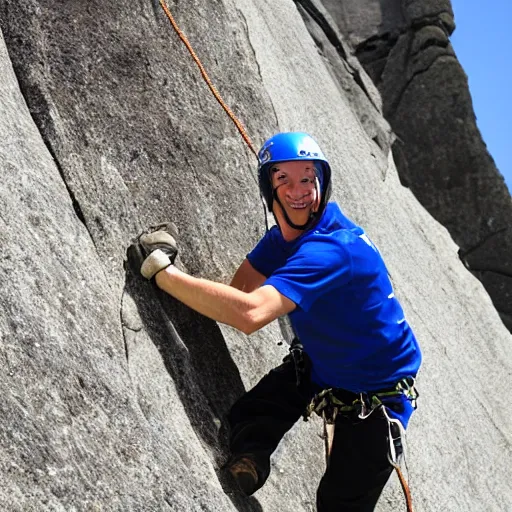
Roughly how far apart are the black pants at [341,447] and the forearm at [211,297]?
0.76 meters

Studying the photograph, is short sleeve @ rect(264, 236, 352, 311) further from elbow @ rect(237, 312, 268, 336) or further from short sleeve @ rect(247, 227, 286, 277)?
short sleeve @ rect(247, 227, 286, 277)

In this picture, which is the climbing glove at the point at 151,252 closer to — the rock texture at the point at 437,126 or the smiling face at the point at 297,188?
the smiling face at the point at 297,188

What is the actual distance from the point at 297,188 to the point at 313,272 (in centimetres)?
78

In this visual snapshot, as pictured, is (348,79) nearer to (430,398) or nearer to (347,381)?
(430,398)

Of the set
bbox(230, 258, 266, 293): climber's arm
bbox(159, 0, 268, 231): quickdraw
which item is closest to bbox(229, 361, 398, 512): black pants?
bbox(230, 258, 266, 293): climber's arm

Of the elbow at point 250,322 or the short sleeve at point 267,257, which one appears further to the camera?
the short sleeve at point 267,257

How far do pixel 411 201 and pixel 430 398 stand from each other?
4.33 metres

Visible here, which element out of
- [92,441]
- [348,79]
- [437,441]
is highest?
[348,79]

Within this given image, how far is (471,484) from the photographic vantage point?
323 inches

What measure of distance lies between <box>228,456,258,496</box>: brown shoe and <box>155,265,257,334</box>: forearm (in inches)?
32.0

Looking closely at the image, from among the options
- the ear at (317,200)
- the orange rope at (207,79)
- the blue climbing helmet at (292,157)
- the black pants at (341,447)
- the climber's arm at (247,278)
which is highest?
the orange rope at (207,79)

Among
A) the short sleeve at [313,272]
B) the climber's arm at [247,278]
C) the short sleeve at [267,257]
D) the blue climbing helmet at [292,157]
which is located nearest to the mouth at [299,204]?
the blue climbing helmet at [292,157]

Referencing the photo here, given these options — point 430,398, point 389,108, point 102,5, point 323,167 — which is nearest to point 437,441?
point 430,398

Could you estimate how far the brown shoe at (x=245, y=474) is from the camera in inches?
218
